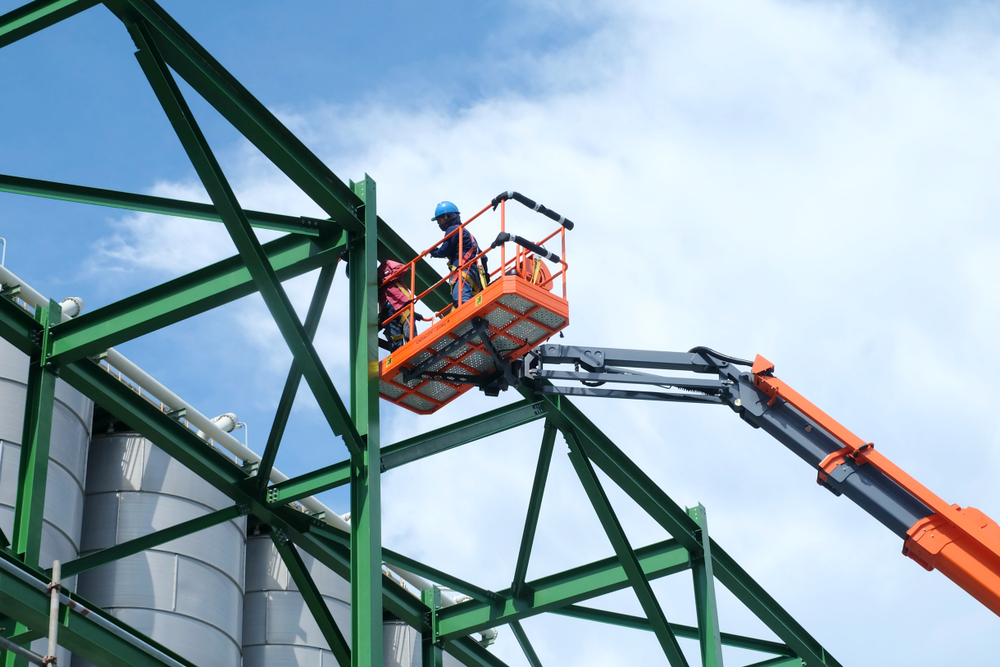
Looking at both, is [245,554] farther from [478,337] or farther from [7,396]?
[478,337]

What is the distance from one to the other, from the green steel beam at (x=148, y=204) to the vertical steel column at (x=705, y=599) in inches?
308

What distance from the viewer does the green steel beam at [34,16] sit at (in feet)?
A: 40.0

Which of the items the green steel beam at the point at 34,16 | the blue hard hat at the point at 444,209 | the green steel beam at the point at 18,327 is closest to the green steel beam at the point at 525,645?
the blue hard hat at the point at 444,209

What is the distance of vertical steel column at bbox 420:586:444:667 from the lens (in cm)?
1791

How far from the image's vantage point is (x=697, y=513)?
1850 centimetres

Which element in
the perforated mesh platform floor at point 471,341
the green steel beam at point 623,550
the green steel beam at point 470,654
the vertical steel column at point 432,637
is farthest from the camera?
the green steel beam at point 470,654

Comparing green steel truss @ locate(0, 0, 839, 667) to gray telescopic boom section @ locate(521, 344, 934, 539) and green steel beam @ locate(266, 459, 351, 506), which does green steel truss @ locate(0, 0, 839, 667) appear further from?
gray telescopic boom section @ locate(521, 344, 934, 539)

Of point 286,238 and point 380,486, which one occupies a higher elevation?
point 286,238

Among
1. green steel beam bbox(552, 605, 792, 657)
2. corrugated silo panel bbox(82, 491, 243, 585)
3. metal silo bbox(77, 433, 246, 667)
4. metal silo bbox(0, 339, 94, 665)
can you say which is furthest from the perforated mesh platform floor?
metal silo bbox(77, 433, 246, 667)

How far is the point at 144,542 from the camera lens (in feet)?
47.7

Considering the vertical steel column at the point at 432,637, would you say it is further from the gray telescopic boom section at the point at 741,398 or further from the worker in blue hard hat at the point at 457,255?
the worker in blue hard hat at the point at 457,255

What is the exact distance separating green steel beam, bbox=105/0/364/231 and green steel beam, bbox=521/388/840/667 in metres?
4.03

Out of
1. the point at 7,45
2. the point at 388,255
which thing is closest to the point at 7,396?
the point at 388,255

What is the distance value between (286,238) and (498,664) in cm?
811
